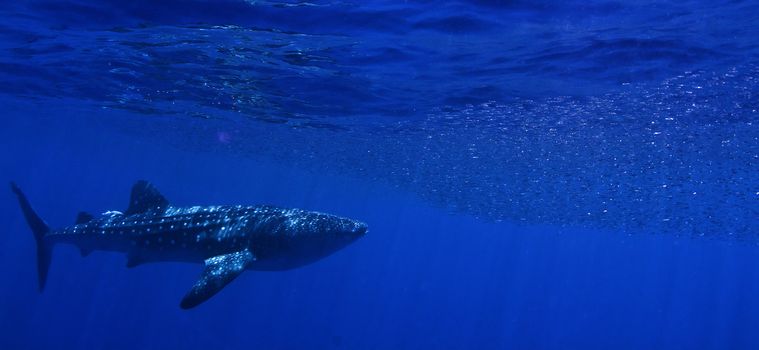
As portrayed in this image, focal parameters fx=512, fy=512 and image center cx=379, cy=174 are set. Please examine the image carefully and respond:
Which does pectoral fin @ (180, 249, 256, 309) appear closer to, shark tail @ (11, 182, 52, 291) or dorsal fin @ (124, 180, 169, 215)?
dorsal fin @ (124, 180, 169, 215)

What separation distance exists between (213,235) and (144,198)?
222 cm

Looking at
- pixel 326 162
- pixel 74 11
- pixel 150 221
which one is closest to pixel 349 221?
pixel 150 221

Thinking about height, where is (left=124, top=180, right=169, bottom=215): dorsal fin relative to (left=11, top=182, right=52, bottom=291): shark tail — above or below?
above

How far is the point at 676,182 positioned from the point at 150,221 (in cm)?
2972

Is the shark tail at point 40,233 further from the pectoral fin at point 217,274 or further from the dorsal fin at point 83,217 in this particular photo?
the pectoral fin at point 217,274

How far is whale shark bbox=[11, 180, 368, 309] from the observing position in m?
8.08

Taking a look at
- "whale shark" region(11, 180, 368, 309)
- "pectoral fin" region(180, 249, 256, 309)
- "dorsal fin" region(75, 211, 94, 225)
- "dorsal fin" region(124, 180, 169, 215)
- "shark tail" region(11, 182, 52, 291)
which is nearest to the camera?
"pectoral fin" region(180, 249, 256, 309)

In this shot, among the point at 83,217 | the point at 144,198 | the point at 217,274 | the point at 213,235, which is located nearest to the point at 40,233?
the point at 83,217

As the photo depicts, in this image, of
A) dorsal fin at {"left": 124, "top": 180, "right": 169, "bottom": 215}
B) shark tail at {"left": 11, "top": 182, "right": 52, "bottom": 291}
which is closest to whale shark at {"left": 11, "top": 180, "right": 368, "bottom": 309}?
dorsal fin at {"left": 124, "top": 180, "right": 169, "bottom": 215}

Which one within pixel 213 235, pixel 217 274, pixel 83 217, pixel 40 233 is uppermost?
pixel 217 274

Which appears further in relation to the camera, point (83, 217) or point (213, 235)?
point (83, 217)

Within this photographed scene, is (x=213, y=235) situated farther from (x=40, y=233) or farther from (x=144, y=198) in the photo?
(x=40, y=233)

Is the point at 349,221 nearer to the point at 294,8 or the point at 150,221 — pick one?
the point at 150,221

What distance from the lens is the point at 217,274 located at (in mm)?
7285
